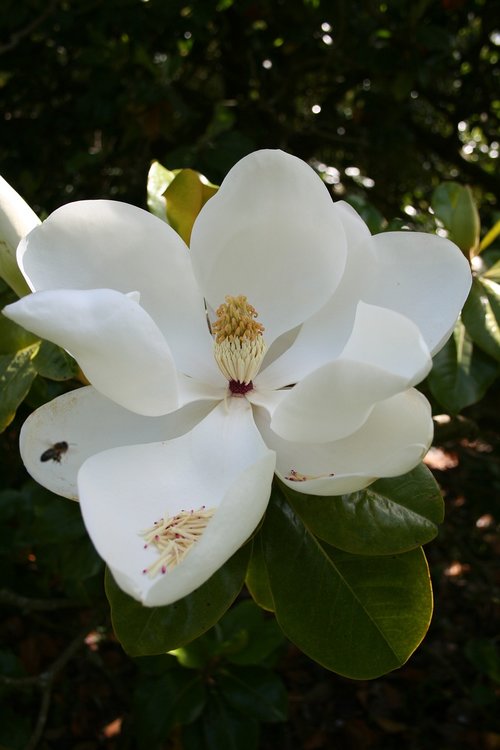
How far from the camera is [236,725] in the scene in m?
2.05

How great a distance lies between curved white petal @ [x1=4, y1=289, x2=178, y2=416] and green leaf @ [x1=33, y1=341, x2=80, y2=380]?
0.21 meters

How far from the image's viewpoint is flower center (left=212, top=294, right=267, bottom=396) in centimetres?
103

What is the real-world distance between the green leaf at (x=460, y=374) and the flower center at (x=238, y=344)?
1.22 ft

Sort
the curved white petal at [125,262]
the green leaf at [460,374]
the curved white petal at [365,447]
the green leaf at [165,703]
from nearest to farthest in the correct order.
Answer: the curved white petal at [365,447] < the curved white petal at [125,262] < the green leaf at [460,374] < the green leaf at [165,703]

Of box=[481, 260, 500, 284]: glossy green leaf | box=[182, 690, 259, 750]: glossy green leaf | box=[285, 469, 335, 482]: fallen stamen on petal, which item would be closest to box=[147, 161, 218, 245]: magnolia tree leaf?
box=[285, 469, 335, 482]: fallen stamen on petal

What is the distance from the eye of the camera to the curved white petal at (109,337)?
0.77m

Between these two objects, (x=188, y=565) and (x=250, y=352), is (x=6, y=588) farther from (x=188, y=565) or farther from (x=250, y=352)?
(x=188, y=565)

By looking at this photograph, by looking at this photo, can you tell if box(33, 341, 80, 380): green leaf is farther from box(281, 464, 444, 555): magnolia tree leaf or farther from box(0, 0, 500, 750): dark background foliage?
box(0, 0, 500, 750): dark background foliage

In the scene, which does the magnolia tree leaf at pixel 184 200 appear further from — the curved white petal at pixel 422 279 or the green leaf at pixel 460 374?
the green leaf at pixel 460 374

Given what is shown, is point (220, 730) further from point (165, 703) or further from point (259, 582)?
point (259, 582)

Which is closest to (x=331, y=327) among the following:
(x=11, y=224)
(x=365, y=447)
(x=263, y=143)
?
(x=365, y=447)

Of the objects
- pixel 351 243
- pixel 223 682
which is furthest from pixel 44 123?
pixel 351 243

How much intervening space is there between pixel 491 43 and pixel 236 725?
2.87 meters

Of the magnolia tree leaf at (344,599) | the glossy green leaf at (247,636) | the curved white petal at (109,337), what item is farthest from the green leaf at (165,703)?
the curved white petal at (109,337)
